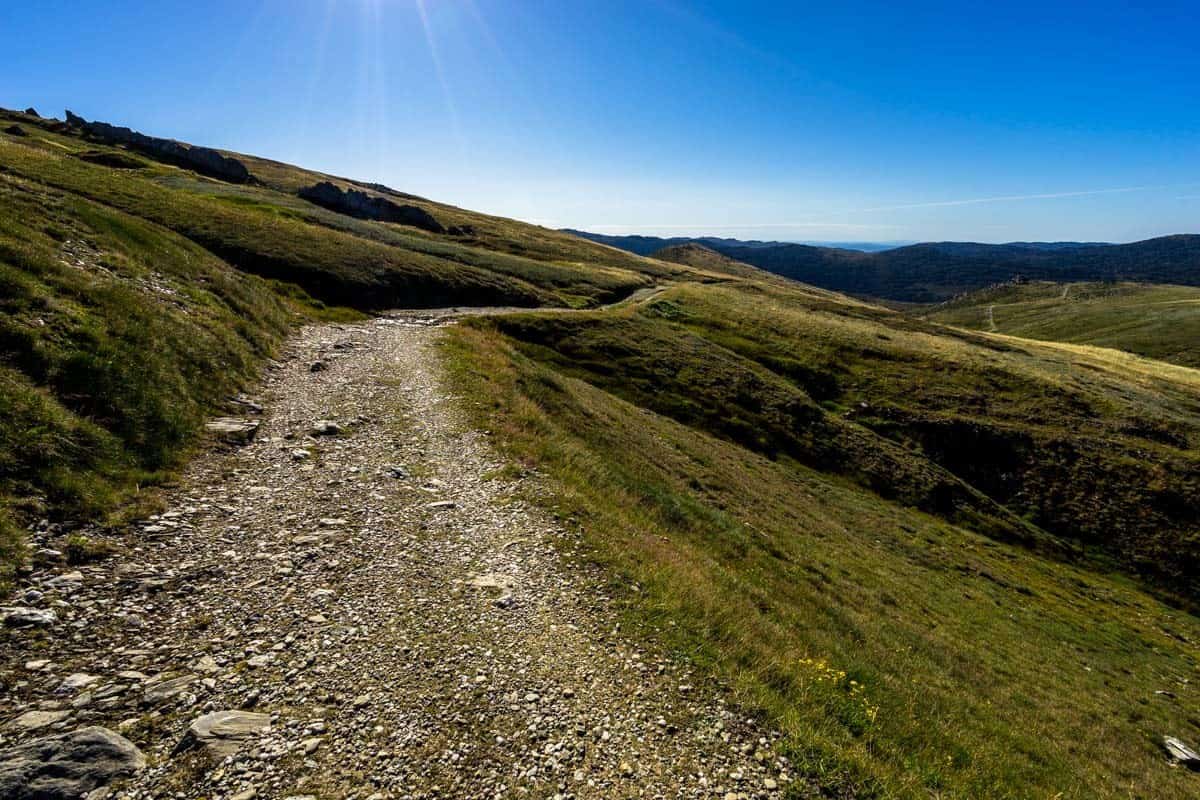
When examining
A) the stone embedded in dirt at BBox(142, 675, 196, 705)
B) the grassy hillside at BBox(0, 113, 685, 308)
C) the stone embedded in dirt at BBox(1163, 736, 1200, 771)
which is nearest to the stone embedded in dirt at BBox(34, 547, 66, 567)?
the stone embedded in dirt at BBox(142, 675, 196, 705)

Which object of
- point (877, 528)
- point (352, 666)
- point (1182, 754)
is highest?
point (352, 666)

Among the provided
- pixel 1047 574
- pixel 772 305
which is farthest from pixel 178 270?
pixel 772 305

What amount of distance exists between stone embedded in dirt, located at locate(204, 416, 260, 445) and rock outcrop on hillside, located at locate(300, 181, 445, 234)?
102001mm

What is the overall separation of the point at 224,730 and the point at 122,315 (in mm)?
16132

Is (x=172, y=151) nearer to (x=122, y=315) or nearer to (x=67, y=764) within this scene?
(x=122, y=315)

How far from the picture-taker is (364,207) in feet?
361

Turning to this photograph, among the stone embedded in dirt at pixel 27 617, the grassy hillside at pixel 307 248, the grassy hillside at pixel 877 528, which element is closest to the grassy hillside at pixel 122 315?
the grassy hillside at pixel 307 248

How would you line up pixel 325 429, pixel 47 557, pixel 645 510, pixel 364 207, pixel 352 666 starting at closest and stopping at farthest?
pixel 352 666, pixel 47 557, pixel 325 429, pixel 645 510, pixel 364 207

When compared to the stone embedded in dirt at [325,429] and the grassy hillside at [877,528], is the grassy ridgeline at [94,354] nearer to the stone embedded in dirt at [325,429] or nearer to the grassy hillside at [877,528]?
the stone embedded in dirt at [325,429]

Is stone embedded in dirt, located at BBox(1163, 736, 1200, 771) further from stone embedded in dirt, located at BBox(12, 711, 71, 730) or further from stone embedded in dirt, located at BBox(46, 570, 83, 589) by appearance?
stone embedded in dirt, located at BBox(46, 570, 83, 589)

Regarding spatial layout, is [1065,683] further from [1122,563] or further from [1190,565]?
[1190,565]

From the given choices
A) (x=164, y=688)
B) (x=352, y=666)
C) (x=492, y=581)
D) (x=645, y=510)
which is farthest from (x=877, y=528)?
(x=164, y=688)

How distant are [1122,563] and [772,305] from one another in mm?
66890

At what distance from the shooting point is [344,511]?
41.0 feet
